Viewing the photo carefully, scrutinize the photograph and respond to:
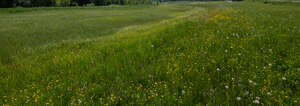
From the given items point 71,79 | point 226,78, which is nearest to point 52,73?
point 71,79

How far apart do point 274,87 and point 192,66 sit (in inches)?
74.3

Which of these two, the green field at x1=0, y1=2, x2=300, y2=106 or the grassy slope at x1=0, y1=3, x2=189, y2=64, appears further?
the grassy slope at x1=0, y1=3, x2=189, y2=64

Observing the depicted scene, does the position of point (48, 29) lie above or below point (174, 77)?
above

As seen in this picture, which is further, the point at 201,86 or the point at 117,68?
the point at 117,68

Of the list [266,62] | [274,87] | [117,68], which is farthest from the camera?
[117,68]

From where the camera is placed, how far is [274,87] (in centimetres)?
324

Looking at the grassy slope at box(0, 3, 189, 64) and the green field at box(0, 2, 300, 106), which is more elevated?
the grassy slope at box(0, 3, 189, 64)

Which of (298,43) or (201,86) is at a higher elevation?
(298,43)

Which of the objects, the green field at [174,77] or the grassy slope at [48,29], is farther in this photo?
the grassy slope at [48,29]

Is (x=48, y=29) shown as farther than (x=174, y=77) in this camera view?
Yes

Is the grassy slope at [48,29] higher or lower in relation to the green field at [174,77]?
higher

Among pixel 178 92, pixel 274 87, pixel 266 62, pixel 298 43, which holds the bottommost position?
pixel 178 92

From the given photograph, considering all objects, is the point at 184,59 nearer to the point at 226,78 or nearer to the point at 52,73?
the point at 226,78

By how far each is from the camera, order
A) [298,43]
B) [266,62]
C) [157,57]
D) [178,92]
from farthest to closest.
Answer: [157,57], [298,43], [266,62], [178,92]
